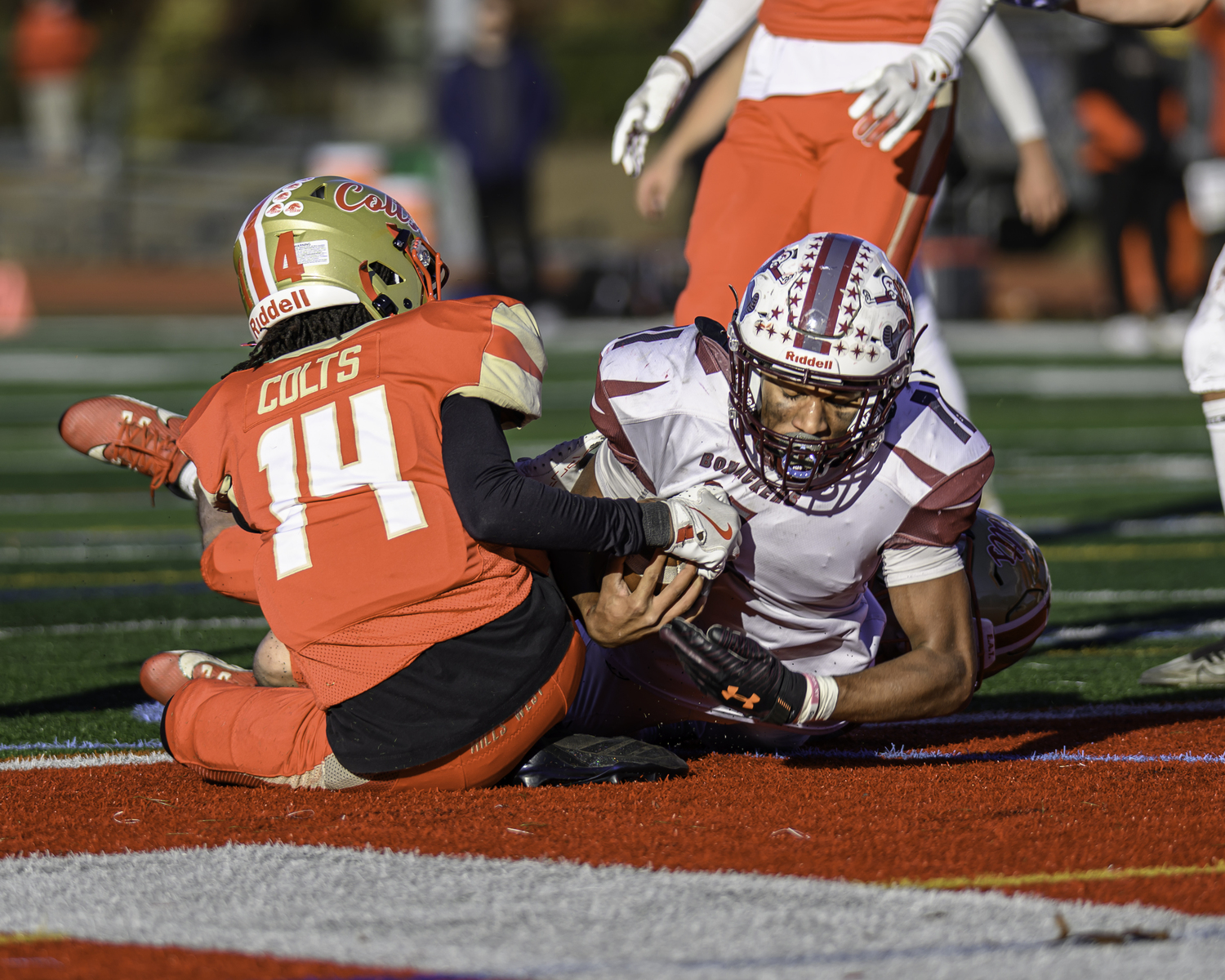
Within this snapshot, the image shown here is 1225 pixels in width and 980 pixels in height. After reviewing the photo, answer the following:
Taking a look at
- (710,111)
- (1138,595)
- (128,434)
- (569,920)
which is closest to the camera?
(569,920)

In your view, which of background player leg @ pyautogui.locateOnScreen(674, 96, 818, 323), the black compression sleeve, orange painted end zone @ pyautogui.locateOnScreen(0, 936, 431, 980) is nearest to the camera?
orange painted end zone @ pyautogui.locateOnScreen(0, 936, 431, 980)

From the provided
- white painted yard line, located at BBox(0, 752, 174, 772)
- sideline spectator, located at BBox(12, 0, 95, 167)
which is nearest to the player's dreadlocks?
white painted yard line, located at BBox(0, 752, 174, 772)

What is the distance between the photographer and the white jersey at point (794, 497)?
326 cm

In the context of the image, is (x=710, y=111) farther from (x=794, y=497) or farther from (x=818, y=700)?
(x=818, y=700)

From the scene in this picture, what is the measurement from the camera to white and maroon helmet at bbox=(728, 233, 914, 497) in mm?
3152

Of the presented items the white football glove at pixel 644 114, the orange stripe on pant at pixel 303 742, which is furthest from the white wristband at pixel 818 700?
the white football glove at pixel 644 114

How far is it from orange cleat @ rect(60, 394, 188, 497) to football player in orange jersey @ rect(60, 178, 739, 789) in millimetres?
698

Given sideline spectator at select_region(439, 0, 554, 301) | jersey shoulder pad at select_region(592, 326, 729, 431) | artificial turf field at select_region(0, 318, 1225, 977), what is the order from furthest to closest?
sideline spectator at select_region(439, 0, 554, 301)
jersey shoulder pad at select_region(592, 326, 729, 431)
artificial turf field at select_region(0, 318, 1225, 977)

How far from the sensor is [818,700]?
10.1 ft

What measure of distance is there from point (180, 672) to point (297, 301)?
2.70ft

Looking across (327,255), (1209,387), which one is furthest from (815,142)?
(327,255)

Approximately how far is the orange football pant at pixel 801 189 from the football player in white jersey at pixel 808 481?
817mm

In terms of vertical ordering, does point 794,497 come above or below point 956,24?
below

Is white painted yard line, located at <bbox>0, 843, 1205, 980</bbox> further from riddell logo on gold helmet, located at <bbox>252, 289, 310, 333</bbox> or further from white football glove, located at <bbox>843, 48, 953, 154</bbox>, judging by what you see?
white football glove, located at <bbox>843, 48, 953, 154</bbox>
